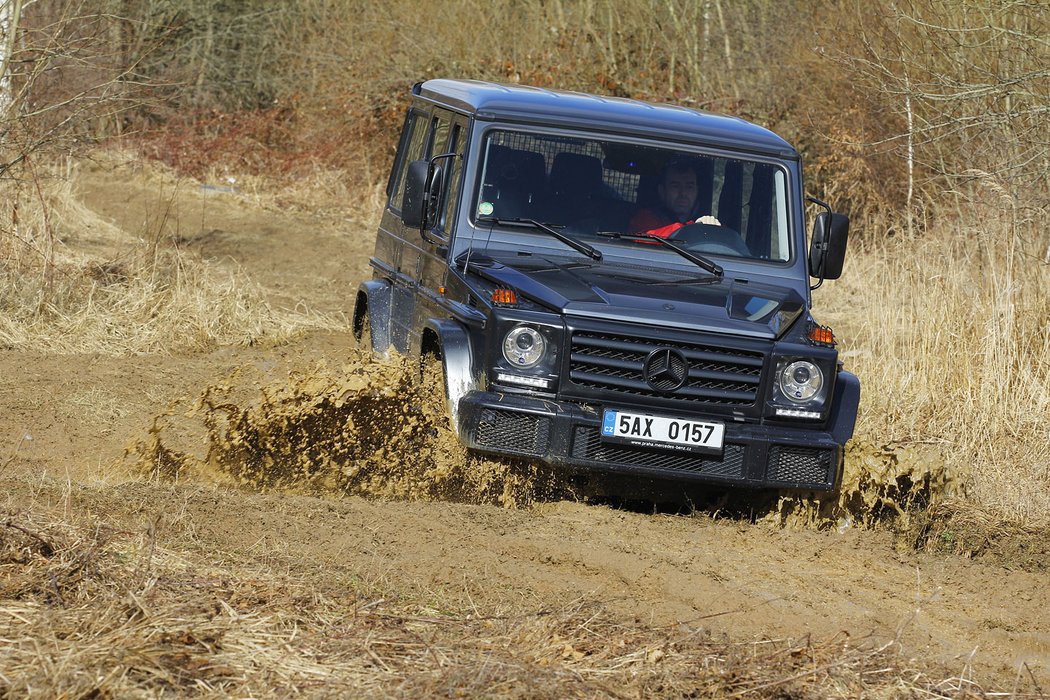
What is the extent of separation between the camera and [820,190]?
17.4 m

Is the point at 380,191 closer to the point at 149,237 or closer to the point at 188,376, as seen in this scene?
the point at 149,237

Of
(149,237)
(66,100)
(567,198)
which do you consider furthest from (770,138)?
(149,237)

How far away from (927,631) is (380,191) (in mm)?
17236

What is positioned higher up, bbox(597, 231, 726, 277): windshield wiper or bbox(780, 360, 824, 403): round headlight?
bbox(597, 231, 726, 277): windshield wiper

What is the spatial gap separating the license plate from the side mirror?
1.45 meters

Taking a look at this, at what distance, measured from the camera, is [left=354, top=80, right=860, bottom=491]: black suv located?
584 cm

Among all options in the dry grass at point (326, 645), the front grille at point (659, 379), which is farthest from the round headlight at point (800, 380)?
the dry grass at point (326, 645)

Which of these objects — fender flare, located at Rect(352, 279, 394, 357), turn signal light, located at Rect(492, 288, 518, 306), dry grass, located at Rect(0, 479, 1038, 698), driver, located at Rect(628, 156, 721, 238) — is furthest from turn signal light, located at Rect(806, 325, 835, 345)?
fender flare, located at Rect(352, 279, 394, 357)

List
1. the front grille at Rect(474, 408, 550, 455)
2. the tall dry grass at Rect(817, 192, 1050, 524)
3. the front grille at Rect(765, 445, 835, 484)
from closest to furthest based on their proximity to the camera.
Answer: the front grille at Rect(474, 408, 550, 455)
the front grille at Rect(765, 445, 835, 484)
the tall dry grass at Rect(817, 192, 1050, 524)

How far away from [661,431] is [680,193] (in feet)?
5.16

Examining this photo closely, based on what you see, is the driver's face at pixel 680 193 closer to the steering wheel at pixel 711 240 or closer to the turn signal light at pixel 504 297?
the steering wheel at pixel 711 240

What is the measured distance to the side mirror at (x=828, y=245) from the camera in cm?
684

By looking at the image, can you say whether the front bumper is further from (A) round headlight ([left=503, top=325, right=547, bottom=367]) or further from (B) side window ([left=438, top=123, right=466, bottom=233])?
(B) side window ([left=438, top=123, right=466, bottom=233])

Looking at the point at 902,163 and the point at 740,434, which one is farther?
the point at 902,163
